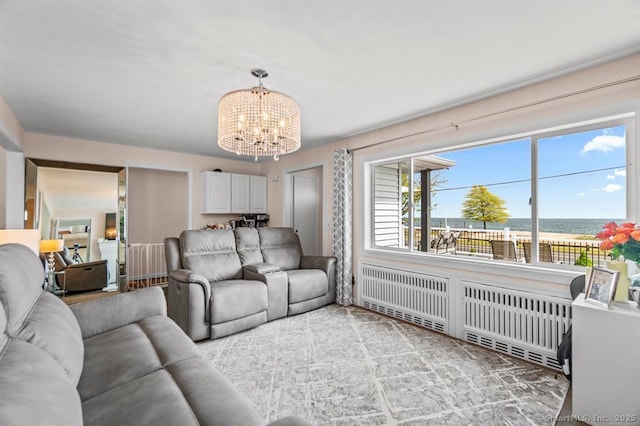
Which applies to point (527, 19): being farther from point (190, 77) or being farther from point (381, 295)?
point (381, 295)

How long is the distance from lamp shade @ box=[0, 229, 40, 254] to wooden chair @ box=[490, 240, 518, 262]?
404cm

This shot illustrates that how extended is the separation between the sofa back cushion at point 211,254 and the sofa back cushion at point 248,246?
7 cm

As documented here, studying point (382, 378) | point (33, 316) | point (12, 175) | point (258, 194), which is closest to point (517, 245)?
point (382, 378)

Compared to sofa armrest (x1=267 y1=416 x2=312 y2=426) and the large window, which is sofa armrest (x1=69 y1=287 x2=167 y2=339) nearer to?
sofa armrest (x1=267 y1=416 x2=312 y2=426)

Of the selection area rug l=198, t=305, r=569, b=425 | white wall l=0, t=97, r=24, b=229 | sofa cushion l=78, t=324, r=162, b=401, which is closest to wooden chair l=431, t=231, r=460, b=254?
area rug l=198, t=305, r=569, b=425

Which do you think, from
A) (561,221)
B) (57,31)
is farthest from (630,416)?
(57,31)

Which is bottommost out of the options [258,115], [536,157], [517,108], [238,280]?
[238,280]

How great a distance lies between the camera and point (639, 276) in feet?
5.94

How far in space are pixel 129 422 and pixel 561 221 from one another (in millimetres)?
3199

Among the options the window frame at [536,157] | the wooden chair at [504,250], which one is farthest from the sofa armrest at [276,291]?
the wooden chair at [504,250]

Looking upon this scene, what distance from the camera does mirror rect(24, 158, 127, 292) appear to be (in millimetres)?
3795

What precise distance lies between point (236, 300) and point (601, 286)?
294 cm

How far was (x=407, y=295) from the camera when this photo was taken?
3.42 metres

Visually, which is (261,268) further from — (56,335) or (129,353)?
(56,335)
